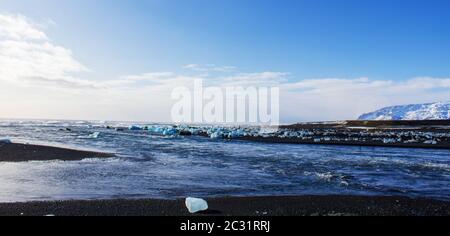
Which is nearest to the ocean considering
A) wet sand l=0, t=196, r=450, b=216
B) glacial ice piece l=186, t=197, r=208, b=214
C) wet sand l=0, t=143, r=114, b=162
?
wet sand l=0, t=196, r=450, b=216

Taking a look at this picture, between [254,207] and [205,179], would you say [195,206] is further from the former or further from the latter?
[205,179]

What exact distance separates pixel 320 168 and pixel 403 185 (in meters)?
4.86

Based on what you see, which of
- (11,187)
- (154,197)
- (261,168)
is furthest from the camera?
(261,168)

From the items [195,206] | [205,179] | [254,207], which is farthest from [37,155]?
[254,207]

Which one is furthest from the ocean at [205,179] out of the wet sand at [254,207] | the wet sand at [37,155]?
the wet sand at [37,155]

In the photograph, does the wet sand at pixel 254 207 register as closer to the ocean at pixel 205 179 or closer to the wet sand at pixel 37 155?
the ocean at pixel 205 179

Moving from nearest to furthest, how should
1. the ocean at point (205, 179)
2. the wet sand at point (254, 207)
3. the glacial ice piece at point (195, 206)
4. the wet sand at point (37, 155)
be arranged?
the wet sand at point (254, 207)
the glacial ice piece at point (195, 206)
the ocean at point (205, 179)
the wet sand at point (37, 155)

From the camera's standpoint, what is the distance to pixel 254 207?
31.8 ft

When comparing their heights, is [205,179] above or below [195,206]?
below

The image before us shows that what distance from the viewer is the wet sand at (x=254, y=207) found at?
8.80m
